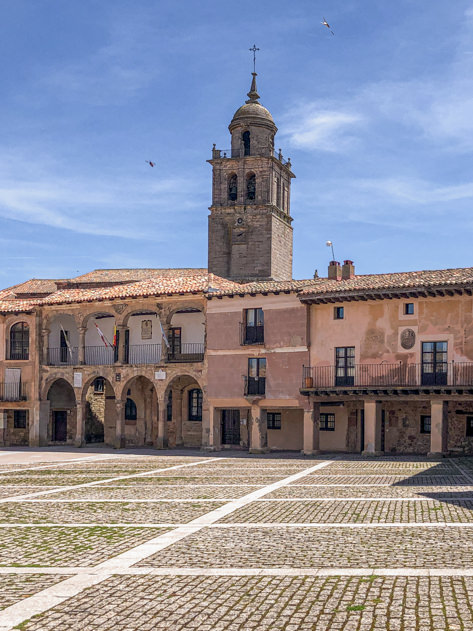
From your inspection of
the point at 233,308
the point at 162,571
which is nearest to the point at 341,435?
the point at 233,308

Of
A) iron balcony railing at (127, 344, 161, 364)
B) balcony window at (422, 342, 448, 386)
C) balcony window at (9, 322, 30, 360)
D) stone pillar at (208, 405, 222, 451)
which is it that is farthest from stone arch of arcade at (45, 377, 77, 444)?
balcony window at (422, 342, 448, 386)

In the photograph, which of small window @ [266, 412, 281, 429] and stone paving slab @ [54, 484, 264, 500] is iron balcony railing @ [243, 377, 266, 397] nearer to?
small window @ [266, 412, 281, 429]

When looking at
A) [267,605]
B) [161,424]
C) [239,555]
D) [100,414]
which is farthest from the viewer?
[100,414]

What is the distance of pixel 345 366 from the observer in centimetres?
3778

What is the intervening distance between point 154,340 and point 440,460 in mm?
18673

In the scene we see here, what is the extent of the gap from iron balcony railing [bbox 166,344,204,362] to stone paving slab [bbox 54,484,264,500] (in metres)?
21.5

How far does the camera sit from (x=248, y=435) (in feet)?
141

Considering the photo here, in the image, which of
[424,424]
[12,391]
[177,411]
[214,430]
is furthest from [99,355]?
[424,424]

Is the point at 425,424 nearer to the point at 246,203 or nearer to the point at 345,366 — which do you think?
the point at 345,366

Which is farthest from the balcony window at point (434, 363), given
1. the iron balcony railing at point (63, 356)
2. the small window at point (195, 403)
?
the iron balcony railing at point (63, 356)

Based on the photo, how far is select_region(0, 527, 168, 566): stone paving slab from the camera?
12477mm

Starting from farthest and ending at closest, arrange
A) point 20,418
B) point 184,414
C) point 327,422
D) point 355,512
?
point 20,418, point 184,414, point 327,422, point 355,512

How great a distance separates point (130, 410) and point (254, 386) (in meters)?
11.4

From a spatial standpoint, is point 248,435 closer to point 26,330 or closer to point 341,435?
point 341,435
